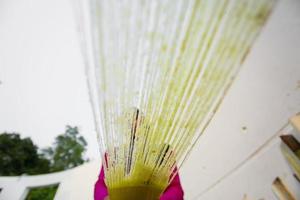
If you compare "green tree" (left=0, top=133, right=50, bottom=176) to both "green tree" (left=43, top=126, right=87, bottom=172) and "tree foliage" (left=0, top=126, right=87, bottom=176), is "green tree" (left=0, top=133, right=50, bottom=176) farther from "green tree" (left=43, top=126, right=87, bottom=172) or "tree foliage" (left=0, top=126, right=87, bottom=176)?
"green tree" (left=43, top=126, right=87, bottom=172)

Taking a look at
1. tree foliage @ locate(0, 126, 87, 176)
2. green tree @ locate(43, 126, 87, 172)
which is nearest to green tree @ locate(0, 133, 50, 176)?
tree foliage @ locate(0, 126, 87, 176)

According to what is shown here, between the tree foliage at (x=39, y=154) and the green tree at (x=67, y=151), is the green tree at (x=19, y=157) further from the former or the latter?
the green tree at (x=67, y=151)

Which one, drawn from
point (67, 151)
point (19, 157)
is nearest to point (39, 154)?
point (19, 157)

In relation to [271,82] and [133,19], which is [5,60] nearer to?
[133,19]

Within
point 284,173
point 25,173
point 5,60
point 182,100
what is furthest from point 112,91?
point 25,173

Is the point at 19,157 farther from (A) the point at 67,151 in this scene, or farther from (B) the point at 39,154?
(A) the point at 67,151

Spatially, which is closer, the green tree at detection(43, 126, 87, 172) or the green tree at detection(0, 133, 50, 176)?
the green tree at detection(0, 133, 50, 176)
